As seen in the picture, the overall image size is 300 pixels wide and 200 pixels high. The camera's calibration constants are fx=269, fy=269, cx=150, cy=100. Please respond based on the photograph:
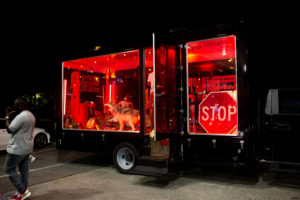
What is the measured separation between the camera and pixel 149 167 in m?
6.21

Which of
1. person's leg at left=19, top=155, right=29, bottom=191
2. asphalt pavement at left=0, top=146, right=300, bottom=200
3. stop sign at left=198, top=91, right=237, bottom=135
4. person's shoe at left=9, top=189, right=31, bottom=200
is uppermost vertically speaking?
stop sign at left=198, top=91, right=237, bottom=135

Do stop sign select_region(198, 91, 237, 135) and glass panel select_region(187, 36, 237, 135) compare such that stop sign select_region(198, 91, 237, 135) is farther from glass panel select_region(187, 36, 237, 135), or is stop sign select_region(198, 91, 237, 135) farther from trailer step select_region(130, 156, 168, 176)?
trailer step select_region(130, 156, 168, 176)

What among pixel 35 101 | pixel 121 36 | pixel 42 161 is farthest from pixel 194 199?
pixel 35 101

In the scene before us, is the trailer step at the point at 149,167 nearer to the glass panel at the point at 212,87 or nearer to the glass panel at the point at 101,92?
the glass panel at the point at 212,87

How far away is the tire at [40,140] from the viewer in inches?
443

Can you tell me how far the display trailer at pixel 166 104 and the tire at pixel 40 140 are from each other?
420 centimetres

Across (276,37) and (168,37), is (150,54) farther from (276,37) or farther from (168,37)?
(276,37)

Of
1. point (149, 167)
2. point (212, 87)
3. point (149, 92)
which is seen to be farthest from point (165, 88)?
point (212, 87)

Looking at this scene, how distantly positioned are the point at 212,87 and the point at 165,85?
7.27ft

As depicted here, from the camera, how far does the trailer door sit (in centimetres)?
569

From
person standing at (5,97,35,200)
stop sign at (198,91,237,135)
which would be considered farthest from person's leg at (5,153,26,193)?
stop sign at (198,91,237,135)

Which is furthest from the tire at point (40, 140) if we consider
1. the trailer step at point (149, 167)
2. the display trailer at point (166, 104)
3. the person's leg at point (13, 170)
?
the person's leg at point (13, 170)

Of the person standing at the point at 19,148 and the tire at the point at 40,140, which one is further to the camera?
the tire at the point at 40,140

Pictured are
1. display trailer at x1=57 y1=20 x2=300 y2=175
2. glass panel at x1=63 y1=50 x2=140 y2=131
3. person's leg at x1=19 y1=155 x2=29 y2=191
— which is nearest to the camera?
person's leg at x1=19 y1=155 x2=29 y2=191
